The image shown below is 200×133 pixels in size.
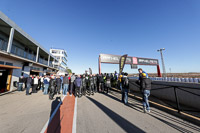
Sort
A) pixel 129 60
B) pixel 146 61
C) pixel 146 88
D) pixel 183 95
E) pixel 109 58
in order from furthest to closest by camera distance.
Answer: pixel 146 61, pixel 129 60, pixel 109 58, pixel 183 95, pixel 146 88

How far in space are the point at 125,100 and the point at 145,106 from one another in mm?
1151

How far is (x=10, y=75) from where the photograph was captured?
27.8 feet

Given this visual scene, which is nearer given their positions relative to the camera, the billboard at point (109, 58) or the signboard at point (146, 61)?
the billboard at point (109, 58)

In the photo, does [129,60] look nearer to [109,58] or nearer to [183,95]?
[109,58]

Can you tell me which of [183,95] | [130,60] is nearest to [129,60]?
[130,60]

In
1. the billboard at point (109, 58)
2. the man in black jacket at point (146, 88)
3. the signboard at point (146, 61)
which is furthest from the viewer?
the signboard at point (146, 61)

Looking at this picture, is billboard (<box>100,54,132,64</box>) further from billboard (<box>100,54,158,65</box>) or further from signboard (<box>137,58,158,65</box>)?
signboard (<box>137,58,158,65</box>)

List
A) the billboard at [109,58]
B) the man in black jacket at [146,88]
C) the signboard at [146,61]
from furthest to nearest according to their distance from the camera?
the signboard at [146,61], the billboard at [109,58], the man in black jacket at [146,88]

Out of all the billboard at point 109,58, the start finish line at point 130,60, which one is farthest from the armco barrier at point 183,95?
the start finish line at point 130,60

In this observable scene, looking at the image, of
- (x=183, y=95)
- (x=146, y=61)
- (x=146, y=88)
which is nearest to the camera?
(x=146, y=88)

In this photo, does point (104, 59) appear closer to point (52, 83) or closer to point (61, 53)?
point (52, 83)

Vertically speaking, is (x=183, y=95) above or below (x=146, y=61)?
below

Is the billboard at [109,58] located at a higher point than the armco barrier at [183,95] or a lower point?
higher

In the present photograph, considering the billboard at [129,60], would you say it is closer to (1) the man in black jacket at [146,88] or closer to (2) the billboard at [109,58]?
(2) the billboard at [109,58]
